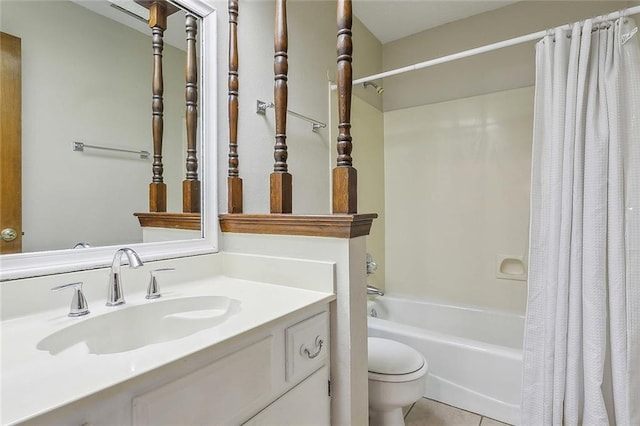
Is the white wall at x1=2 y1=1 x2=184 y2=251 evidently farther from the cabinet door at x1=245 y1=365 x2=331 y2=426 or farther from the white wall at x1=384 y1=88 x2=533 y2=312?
the white wall at x1=384 y1=88 x2=533 y2=312

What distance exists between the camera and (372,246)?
2553mm

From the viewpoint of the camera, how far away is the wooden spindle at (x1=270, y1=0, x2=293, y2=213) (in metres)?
1.19

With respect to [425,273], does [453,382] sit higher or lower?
lower

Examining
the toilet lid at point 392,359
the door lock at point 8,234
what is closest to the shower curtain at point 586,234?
the toilet lid at point 392,359

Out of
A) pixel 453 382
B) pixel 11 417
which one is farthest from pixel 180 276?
pixel 453 382

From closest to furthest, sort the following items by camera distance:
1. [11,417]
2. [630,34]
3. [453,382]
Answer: [11,417] → [630,34] → [453,382]

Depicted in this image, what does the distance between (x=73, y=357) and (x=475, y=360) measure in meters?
1.74

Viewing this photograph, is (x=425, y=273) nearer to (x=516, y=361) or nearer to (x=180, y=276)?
(x=516, y=361)

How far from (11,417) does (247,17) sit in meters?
1.58

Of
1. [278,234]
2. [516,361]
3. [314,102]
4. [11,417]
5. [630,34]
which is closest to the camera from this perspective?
[11,417]

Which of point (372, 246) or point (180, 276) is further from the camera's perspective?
point (372, 246)

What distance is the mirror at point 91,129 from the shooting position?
891 millimetres

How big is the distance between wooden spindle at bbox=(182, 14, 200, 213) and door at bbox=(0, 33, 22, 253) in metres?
0.49

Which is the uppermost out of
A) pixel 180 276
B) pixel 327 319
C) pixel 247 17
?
pixel 247 17
